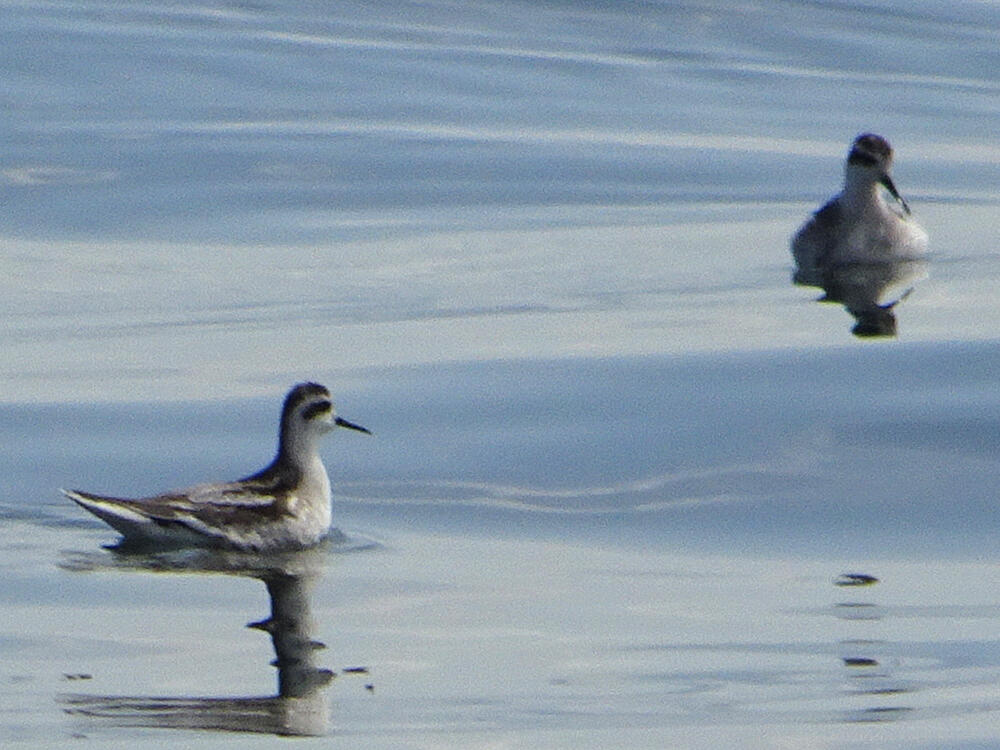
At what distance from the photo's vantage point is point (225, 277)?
19.7 meters

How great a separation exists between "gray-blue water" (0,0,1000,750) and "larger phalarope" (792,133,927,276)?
0.35 m

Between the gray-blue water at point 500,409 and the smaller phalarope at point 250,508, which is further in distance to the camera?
the smaller phalarope at point 250,508

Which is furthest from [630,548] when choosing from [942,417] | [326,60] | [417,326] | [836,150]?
[326,60]

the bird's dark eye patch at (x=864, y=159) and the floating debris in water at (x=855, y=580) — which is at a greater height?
the bird's dark eye patch at (x=864, y=159)

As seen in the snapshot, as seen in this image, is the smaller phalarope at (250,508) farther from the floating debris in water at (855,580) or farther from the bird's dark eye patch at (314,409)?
the floating debris in water at (855,580)

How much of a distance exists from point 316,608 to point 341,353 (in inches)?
225

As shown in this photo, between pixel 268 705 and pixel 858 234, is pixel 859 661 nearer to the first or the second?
pixel 268 705

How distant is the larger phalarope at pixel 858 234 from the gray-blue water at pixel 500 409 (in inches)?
13.6

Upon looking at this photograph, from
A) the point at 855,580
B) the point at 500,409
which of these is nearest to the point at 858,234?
the point at 500,409

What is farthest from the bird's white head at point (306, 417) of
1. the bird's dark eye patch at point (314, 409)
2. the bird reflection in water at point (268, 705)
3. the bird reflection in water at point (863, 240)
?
the bird reflection in water at point (863, 240)

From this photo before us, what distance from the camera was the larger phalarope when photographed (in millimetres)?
20969

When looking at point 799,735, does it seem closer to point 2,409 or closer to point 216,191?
point 2,409

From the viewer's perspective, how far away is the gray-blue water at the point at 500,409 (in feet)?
31.9

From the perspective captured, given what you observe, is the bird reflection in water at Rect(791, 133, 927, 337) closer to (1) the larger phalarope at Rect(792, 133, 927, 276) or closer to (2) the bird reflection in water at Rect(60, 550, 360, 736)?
(1) the larger phalarope at Rect(792, 133, 927, 276)
